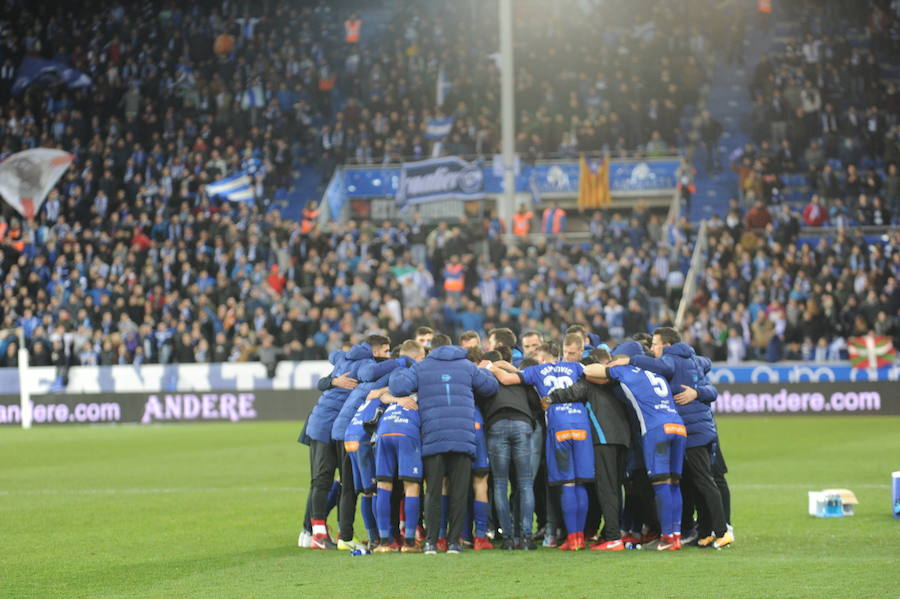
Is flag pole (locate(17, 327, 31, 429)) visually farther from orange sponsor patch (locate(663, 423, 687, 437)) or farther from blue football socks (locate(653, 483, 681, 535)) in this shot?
orange sponsor patch (locate(663, 423, 687, 437))

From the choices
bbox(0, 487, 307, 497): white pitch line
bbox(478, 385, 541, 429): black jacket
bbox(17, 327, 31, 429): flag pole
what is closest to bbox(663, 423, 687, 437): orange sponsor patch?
bbox(478, 385, 541, 429): black jacket

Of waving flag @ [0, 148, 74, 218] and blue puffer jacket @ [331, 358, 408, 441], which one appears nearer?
blue puffer jacket @ [331, 358, 408, 441]

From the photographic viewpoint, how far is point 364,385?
13.3 m

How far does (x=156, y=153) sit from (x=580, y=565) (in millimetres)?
33961

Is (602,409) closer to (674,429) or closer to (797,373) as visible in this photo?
(674,429)

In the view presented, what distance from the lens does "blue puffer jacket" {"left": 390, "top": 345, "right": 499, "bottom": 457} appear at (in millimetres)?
12508

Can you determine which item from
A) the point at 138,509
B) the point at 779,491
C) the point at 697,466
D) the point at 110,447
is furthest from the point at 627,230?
the point at 697,466

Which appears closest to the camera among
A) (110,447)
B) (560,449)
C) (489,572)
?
(489,572)

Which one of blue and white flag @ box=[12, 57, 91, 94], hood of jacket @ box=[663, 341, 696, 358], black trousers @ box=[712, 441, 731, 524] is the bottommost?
black trousers @ box=[712, 441, 731, 524]

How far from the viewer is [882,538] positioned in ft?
43.3

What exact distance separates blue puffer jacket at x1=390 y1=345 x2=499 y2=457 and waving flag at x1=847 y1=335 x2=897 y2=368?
64.1 feet

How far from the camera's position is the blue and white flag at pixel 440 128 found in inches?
1663

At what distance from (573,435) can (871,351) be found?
63.4ft

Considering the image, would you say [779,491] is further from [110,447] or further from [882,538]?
[110,447]
